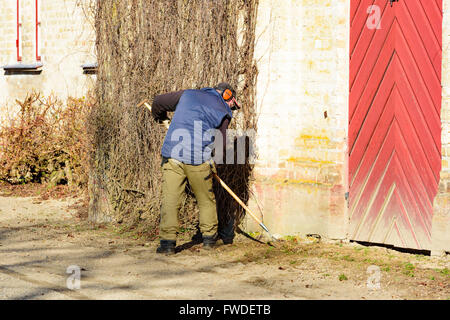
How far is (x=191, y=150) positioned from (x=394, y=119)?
2.30 meters

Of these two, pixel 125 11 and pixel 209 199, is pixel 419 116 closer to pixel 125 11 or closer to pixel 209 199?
pixel 209 199

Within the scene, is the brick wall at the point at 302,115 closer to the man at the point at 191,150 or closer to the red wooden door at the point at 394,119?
the red wooden door at the point at 394,119

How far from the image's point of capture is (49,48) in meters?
13.1

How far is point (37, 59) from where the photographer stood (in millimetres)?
13273

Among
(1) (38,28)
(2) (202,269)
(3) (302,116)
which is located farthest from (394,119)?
(1) (38,28)

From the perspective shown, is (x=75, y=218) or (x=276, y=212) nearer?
(x=276, y=212)

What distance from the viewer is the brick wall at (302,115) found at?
7258mm

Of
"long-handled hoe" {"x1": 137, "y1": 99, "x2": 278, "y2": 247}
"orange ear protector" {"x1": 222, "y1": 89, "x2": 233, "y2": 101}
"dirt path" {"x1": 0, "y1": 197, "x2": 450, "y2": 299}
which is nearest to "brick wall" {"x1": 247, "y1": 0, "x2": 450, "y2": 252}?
"long-handled hoe" {"x1": 137, "y1": 99, "x2": 278, "y2": 247}

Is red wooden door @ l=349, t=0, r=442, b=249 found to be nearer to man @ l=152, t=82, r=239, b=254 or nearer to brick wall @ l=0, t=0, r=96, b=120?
man @ l=152, t=82, r=239, b=254

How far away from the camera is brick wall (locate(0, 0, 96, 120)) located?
12656mm

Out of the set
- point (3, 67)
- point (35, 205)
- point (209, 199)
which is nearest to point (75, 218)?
point (35, 205)

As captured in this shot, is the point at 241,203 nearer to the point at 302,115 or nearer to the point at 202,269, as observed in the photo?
the point at 202,269

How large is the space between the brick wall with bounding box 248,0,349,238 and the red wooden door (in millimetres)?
164

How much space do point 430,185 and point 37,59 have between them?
936 cm
